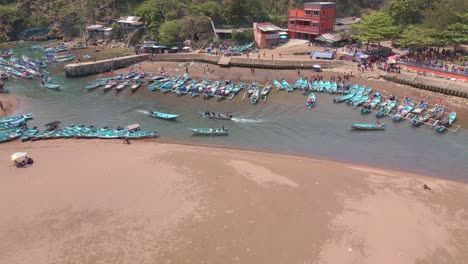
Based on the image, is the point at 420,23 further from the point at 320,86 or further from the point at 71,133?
the point at 71,133

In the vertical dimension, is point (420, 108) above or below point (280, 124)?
above

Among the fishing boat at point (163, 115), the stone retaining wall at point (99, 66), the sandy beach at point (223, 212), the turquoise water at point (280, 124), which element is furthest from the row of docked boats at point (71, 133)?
the stone retaining wall at point (99, 66)

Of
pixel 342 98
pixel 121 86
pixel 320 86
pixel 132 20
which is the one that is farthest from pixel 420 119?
pixel 132 20

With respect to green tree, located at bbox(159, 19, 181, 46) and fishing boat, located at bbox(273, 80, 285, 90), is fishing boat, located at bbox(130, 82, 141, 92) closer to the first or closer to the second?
green tree, located at bbox(159, 19, 181, 46)

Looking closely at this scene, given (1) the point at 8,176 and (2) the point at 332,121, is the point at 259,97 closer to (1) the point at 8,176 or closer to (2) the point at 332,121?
(2) the point at 332,121

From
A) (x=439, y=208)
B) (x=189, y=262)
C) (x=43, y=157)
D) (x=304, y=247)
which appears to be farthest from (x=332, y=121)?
(x=43, y=157)

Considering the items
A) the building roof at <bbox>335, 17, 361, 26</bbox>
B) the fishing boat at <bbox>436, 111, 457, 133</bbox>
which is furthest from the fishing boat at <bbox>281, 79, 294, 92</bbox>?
the building roof at <bbox>335, 17, 361, 26</bbox>

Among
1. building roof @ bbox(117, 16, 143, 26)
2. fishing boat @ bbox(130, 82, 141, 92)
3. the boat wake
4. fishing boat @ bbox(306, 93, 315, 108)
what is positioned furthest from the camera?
building roof @ bbox(117, 16, 143, 26)
